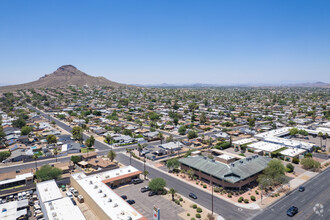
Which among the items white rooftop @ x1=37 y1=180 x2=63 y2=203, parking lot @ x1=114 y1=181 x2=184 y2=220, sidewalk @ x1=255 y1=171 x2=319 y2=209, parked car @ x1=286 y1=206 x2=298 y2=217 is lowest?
sidewalk @ x1=255 y1=171 x2=319 y2=209

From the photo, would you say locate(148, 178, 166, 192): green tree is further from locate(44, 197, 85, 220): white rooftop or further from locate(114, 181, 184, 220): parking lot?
locate(44, 197, 85, 220): white rooftop

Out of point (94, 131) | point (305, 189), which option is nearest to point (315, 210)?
point (305, 189)

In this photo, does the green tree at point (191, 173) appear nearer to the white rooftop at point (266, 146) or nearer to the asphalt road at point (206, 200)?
the asphalt road at point (206, 200)

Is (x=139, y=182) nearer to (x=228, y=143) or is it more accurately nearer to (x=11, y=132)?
(x=228, y=143)

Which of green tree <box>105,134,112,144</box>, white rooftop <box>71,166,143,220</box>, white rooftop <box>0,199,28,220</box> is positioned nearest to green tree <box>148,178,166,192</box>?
white rooftop <box>71,166,143,220</box>

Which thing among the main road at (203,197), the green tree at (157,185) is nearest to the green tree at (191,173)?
the main road at (203,197)

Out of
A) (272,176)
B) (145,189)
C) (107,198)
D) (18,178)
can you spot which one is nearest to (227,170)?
(272,176)
